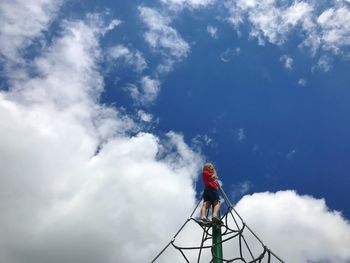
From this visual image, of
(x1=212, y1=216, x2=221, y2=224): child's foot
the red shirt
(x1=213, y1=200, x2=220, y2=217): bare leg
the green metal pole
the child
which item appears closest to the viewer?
the green metal pole

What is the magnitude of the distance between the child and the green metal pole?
1.44ft

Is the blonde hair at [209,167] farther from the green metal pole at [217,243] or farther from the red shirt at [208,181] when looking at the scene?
the green metal pole at [217,243]

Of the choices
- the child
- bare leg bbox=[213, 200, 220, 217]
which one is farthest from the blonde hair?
bare leg bbox=[213, 200, 220, 217]

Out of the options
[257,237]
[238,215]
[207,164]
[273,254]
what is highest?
[207,164]

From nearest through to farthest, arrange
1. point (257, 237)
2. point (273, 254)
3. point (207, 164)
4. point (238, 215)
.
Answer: point (273, 254) → point (257, 237) → point (238, 215) → point (207, 164)

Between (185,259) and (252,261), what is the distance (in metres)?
2.16

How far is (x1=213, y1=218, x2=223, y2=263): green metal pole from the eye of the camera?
427 inches

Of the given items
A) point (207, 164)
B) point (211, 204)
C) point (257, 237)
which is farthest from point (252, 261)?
point (207, 164)

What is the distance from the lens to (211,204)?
12.1m

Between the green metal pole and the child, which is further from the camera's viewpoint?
the child

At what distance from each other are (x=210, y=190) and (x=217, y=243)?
5.88 feet

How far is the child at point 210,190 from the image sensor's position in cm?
1196

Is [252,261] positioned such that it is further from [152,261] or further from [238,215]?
[152,261]

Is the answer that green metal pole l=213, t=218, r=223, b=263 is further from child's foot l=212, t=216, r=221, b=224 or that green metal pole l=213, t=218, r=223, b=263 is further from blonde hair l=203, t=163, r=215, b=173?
blonde hair l=203, t=163, r=215, b=173
